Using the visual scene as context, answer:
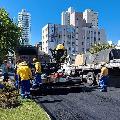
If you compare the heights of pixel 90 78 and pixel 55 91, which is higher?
pixel 90 78

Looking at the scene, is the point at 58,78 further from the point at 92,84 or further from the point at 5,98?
the point at 5,98

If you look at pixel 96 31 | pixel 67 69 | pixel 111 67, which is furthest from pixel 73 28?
pixel 111 67

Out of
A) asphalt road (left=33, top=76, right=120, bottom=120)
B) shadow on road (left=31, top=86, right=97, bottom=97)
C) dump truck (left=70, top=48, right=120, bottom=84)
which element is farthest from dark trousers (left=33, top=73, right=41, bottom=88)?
dump truck (left=70, top=48, right=120, bottom=84)

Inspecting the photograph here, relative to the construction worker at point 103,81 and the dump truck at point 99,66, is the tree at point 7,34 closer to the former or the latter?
the dump truck at point 99,66

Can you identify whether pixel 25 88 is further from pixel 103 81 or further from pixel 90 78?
pixel 90 78

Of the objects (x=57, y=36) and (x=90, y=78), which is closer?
(x=90, y=78)

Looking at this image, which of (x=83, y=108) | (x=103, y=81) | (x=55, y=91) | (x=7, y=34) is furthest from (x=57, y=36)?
(x=83, y=108)

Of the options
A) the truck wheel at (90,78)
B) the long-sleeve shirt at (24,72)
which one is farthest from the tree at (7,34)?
the long-sleeve shirt at (24,72)

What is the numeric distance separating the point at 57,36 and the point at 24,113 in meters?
142

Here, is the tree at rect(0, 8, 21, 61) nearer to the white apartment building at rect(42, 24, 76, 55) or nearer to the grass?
the grass

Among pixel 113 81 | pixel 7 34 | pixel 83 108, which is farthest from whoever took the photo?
pixel 7 34

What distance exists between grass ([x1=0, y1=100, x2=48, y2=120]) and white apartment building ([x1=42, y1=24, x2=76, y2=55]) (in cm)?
13307

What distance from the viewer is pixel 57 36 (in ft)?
500

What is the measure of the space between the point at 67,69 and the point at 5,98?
19.0m
